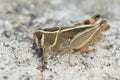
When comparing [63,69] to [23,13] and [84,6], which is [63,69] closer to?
[23,13]

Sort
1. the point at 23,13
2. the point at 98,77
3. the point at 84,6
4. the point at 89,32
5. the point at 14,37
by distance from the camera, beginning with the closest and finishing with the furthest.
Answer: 1. the point at 98,77
2. the point at 89,32
3. the point at 14,37
4. the point at 23,13
5. the point at 84,6

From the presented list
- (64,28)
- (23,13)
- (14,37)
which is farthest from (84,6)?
(64,28)

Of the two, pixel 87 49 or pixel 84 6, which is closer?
pixel 87 49

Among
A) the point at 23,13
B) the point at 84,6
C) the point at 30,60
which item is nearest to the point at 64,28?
the point at 30,60

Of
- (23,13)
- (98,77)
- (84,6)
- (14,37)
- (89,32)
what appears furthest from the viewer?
(84,6)

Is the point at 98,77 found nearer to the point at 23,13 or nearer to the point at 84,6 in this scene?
the point at 23,13

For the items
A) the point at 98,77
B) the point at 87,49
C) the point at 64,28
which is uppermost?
the point at 64,28

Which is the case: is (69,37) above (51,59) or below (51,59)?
above

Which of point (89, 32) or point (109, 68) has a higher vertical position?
point (89, 32)
